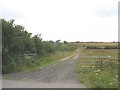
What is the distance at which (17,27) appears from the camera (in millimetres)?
27297

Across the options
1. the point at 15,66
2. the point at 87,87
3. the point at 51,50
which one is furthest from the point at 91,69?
the point at 51,50

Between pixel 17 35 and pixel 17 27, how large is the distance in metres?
0.71

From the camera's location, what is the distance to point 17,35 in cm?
2695

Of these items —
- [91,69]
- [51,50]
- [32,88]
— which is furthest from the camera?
[51,50]

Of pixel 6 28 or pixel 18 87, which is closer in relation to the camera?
pixel 18 87

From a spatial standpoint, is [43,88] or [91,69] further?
[91,69]

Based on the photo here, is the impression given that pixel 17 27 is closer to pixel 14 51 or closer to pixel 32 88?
pixel 14 51

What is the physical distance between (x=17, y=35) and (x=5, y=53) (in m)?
1.97

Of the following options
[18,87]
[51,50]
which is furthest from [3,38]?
[51,50]

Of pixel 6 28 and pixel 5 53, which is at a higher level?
pixel 6 28

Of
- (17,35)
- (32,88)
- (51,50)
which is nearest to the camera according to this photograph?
(32,88)

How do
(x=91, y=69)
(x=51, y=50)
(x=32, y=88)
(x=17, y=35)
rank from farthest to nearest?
(x=51, y=50)
(x=17, y=35)
(x=91, y=69)
(x=32, y=88)

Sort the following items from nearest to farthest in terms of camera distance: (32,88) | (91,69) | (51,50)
A: 1. (32,88)
2. (91,69)
3. (51,50)

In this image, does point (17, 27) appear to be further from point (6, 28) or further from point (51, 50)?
point (51, 50)
